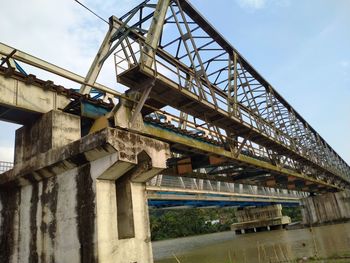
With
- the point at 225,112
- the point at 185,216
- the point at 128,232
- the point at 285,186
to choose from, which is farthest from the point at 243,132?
the point at 185,216

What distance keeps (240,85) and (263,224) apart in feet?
177

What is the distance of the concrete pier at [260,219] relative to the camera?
6790 centimetres

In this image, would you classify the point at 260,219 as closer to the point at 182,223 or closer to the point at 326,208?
the point at 326,208

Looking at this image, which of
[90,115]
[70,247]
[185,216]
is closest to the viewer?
[70,247]

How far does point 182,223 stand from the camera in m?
96.2

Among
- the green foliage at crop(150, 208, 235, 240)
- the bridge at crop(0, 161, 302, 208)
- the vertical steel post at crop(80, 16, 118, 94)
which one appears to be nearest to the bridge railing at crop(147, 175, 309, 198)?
the bridge at crop(0, 161, 302, 208)

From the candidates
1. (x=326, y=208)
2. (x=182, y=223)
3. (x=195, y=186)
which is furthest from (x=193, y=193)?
(x=182, y=223)

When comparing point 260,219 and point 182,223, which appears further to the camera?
point 182,223

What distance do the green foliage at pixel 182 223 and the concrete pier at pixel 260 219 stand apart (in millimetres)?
25361

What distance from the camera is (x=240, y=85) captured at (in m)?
23.0

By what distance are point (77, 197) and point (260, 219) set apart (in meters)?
69.5

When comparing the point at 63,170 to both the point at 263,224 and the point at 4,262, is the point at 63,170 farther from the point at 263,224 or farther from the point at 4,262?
the point at 263,224

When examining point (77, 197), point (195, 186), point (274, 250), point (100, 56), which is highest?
point (100, 56)

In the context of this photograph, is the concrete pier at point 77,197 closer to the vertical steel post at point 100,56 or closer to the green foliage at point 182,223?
the vertical steel post at point 100,56
